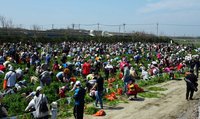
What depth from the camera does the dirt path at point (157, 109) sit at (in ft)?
60.3

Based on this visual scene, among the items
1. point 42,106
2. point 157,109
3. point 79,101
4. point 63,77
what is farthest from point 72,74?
point 42,106

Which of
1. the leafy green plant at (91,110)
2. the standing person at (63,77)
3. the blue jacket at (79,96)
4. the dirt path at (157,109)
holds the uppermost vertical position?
the blue jacket at (79,96)

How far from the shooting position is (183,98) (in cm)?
2380

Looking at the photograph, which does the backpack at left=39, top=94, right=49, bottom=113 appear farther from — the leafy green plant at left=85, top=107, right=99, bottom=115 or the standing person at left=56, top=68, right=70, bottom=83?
the standing person at left=56, top=68, right=70, bottom=83

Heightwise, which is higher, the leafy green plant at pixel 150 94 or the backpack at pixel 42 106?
the backpack at pixel 42 106

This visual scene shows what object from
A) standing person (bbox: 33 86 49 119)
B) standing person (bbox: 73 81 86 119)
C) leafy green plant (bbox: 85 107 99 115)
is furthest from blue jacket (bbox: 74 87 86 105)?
leafy green plant (bbox: 85 107 99 115)

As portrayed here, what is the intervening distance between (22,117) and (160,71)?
65.3 feet

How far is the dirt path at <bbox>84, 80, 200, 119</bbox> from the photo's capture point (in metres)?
18.4

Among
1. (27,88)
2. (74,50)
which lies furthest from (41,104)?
(74,50)

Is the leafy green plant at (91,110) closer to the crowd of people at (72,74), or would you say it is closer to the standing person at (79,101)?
the crowd of people at (72,74)

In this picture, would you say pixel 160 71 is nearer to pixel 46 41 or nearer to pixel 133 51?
pixel 133 51

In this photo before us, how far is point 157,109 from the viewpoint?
66.0ft

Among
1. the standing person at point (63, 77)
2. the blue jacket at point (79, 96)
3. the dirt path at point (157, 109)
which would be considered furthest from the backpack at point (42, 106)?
the standing person at point (63, 77)

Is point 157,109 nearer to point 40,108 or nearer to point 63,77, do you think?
point 63,77
